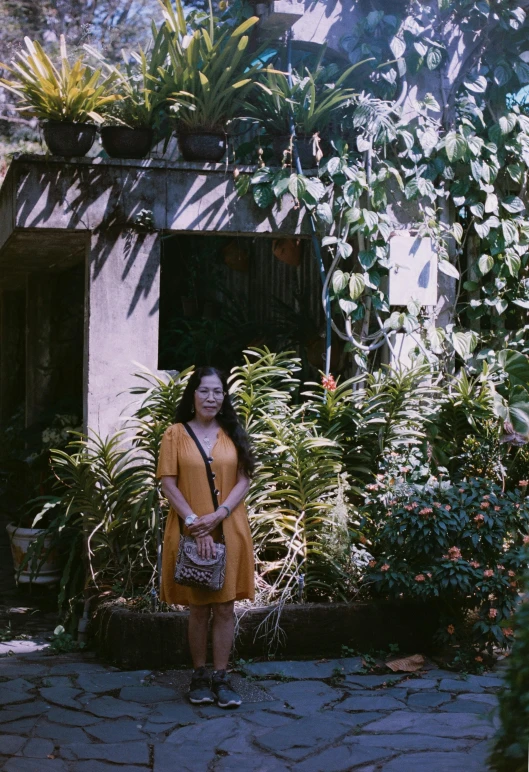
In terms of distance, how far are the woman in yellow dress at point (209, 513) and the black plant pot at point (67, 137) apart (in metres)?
2.15

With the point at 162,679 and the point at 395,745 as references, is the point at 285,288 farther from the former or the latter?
the point at 395,745

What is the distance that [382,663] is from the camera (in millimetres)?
5145

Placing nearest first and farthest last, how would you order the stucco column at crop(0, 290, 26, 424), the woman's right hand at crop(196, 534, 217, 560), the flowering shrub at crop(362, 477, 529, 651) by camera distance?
1. the woman's right hand at crop(196, 534, 217, 560)
2. the flowering shrub at crop(362, 477, 529, 651)
3. the stucco column at crop(0, 290, 26, 424)

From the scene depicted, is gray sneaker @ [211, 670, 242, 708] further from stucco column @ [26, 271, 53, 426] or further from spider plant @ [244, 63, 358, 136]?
stucco column @ [26, 271, 53, 426]

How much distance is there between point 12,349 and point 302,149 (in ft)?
20.1

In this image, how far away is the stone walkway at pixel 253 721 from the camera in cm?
388

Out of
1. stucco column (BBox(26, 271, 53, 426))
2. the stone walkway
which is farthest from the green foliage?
stucco column (BBox(26, 271, 53, 426))

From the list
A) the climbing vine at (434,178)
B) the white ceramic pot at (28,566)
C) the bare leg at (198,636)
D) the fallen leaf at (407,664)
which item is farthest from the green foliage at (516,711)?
the white ceramic pot at (28,566)

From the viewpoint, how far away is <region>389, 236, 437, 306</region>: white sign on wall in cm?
639

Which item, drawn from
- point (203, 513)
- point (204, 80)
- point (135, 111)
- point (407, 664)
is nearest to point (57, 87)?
point (135, 111)

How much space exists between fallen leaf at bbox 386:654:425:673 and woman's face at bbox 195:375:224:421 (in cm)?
177

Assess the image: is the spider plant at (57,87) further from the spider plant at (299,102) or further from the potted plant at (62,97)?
the spider plant at (299,102)

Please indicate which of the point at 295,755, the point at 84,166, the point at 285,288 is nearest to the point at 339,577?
the point at 295,755

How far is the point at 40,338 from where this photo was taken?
9.20 metres
